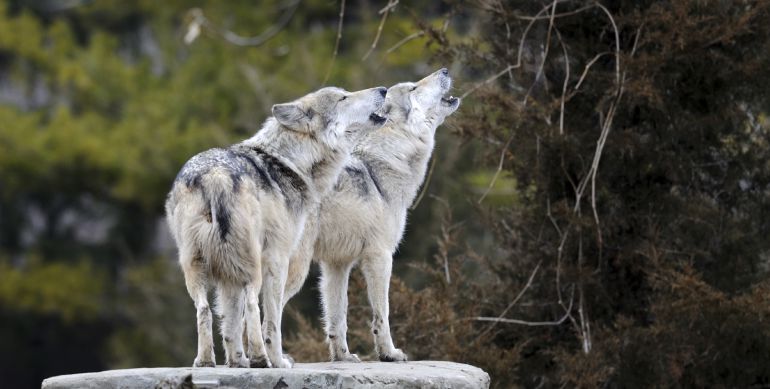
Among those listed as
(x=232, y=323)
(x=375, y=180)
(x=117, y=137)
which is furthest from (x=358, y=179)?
(x=117, y=137)

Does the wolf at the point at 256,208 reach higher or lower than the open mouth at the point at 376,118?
lower

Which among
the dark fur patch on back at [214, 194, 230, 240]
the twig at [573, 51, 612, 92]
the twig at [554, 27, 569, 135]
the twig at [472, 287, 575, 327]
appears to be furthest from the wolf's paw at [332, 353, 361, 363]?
the twig at [573, 51, 612, 92]

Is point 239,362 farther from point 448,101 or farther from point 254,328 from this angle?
point 448,101

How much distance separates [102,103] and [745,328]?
2170 centimetres

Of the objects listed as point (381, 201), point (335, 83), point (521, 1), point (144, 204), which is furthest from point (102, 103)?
point (381, 201)

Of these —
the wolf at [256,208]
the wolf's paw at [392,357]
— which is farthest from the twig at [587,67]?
the wolf's paw at [392,357]

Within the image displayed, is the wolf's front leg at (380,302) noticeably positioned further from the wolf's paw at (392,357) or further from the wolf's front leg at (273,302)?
the wolf's front leg at (273,302)

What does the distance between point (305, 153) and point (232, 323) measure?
49.5 inches

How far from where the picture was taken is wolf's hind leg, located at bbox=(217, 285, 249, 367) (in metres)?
8.54

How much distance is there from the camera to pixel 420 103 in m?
10.6

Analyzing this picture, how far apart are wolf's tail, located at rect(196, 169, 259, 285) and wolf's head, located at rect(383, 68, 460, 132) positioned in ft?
8.17

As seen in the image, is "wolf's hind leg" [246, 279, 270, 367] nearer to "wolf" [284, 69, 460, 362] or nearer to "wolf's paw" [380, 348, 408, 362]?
"wolf" [284, 69, 460, 362]

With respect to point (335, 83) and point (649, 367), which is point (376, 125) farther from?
point (335, 83)

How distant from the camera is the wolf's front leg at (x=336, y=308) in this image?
388 inches
